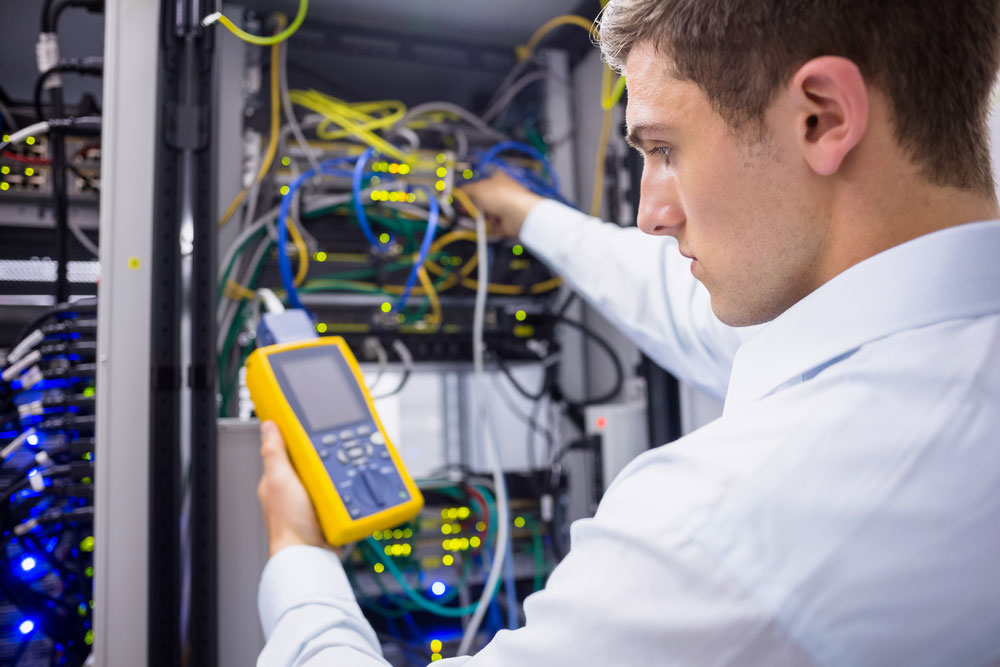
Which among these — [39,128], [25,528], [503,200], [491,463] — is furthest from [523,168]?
[25,528]

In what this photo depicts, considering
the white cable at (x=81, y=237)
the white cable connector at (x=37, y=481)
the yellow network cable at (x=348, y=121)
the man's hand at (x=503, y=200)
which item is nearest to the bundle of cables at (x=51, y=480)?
the white cable connector at (x=37, y=481)

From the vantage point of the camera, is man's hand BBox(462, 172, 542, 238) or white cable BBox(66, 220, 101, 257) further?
man's hand BBox(462, 172, 542, 238)

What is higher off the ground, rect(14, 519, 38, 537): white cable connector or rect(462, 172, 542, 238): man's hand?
rect(462, 172, 542, 238): man's hand

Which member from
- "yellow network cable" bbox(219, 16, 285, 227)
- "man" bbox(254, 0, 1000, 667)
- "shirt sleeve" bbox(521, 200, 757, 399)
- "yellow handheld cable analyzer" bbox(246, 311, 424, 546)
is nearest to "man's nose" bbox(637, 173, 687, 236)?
"man" bbox(254, 0, 1000, 667)

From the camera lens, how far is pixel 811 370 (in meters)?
0.57

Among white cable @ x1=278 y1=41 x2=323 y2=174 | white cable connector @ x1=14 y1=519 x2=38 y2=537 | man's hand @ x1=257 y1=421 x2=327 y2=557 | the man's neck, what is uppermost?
white cable @ x1=278 y1=41 x2=323 y2=174

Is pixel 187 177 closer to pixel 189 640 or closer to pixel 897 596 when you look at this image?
pixel 189 640

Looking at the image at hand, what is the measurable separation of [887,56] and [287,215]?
95 cm

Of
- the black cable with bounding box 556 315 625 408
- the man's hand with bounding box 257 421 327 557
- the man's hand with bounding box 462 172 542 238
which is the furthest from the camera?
the black cable with bounding box 556 315 625 408

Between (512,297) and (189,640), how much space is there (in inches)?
33.9

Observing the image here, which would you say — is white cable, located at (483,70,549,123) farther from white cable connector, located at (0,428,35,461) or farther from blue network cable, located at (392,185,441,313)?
white cable connector, located at (0,428,35,461)

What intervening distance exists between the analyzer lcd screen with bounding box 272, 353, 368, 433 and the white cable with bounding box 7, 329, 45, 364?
0.39 m

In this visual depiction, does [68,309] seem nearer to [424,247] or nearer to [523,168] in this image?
[424,247]

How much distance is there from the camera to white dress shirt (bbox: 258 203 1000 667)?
1.44 feet
